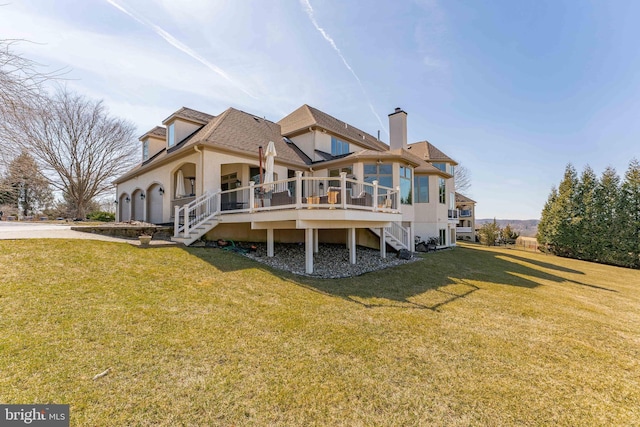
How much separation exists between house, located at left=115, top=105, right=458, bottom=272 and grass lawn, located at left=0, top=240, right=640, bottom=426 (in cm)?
309

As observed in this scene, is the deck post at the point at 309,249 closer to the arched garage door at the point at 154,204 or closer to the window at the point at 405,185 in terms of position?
the window at the point at 405,185

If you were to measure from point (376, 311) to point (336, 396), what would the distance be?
3.03 meters

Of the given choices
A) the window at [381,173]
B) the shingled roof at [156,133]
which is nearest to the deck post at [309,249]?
the window at [381,173]

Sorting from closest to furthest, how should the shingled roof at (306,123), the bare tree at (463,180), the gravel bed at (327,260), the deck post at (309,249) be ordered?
the deck post at (309,249)
the gravel bed at (327,260)
the shingled roof at (306,123)
the bare tree at (463,180)

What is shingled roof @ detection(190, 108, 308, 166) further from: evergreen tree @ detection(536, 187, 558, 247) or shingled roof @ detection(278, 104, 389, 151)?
evergreen tree @ detection(536, 187, 558, 247)

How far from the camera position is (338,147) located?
693 inches

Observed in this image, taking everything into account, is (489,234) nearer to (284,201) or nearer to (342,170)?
(342,170)

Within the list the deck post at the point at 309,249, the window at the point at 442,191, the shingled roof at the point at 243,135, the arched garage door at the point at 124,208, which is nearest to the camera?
the deck post at the point at 309,249

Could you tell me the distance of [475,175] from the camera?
130 ft

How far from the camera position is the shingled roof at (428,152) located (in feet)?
68.5

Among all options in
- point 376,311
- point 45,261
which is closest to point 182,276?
point 45,261

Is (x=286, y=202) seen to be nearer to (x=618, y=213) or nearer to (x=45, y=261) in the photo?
(x=45, y=261)

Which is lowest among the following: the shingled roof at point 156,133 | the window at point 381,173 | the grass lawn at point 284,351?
the grass lawn at point 284,351

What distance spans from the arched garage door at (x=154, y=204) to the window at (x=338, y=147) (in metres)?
10.7
